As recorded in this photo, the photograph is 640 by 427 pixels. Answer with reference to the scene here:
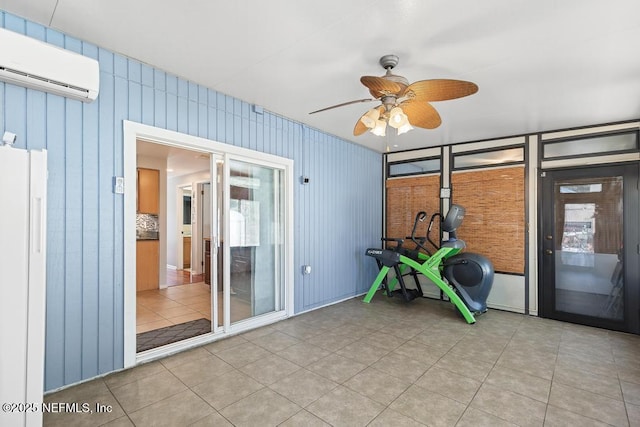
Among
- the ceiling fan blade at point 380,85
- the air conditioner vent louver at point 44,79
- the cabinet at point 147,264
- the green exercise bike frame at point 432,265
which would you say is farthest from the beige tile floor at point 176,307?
the ceiling fan blade at point 380,85

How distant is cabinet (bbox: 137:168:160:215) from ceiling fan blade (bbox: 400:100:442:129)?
16.6 feet

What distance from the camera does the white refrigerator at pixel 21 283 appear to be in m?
1.67

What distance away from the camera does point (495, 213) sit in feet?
15.5

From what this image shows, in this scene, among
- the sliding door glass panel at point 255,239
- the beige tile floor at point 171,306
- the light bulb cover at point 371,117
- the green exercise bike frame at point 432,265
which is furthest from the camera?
the green exercise bike frame at point 432,265

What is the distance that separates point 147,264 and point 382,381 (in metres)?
4.88

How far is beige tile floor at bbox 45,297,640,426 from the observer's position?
2078 millimetres

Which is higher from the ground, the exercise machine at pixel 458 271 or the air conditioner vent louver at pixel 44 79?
the air conditioner vent louver at pixel 44 79

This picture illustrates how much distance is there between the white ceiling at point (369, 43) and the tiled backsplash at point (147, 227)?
3.57 meters

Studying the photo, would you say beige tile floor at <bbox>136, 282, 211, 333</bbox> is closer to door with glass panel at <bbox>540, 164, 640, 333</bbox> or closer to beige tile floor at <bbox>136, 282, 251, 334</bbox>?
beige tile floor at <bbox>136, 282, 251, 334</bbox>

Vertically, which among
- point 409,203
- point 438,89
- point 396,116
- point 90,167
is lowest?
point 409,203

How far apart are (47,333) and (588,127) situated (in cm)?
620

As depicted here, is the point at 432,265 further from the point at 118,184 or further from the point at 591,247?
the point at 118,184

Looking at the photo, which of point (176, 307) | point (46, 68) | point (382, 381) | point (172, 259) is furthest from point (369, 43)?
point (172, 259)

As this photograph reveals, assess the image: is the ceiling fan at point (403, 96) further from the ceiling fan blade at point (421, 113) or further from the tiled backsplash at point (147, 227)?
the tiled backsplash at point (147, 227)
